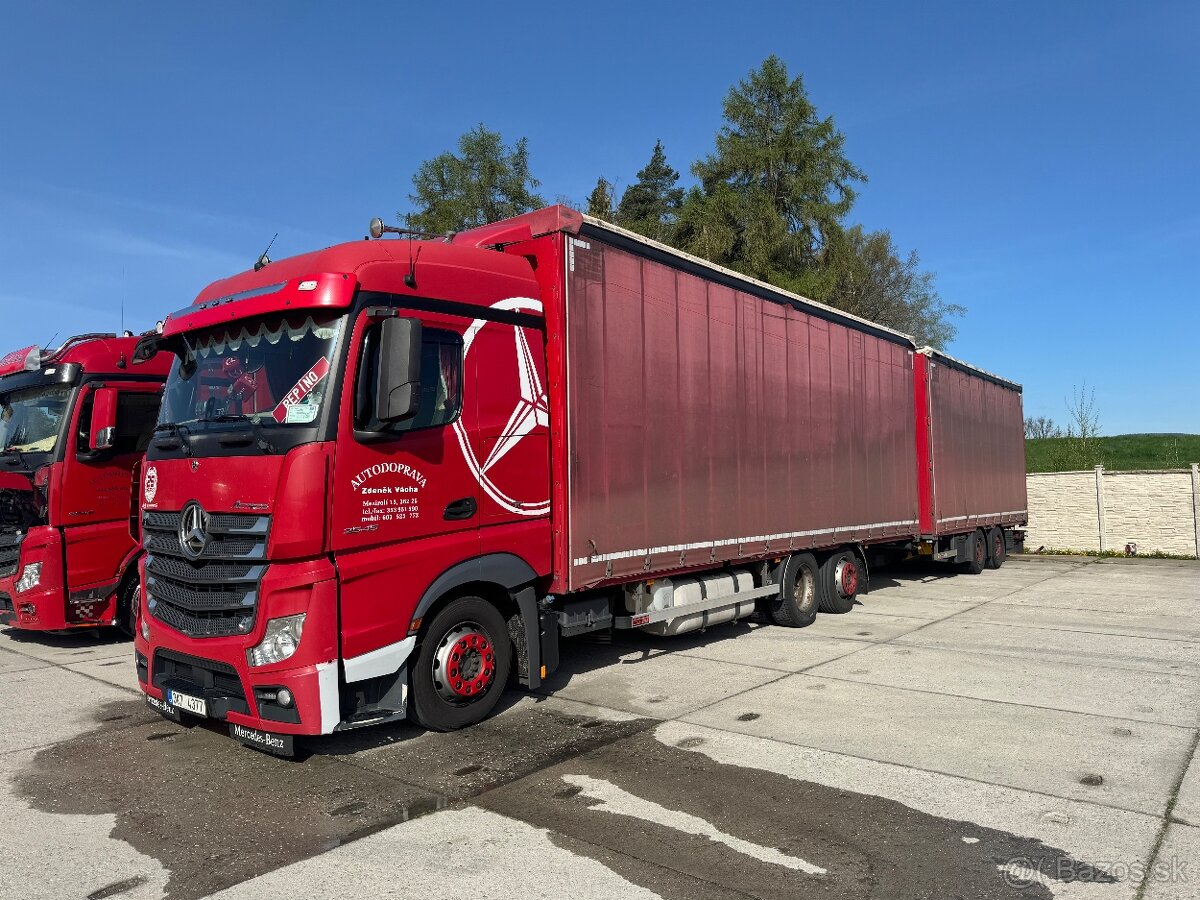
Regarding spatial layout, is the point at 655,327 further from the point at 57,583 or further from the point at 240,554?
the point at 57,583

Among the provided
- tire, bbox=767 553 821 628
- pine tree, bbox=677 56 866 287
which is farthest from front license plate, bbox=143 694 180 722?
pine tree, bbox=677 56 866 287

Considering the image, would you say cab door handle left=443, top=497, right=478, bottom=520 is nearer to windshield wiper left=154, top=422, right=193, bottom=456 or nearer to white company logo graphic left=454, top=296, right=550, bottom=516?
white company logo graphic left=454, top=296, right=550, bottom=516

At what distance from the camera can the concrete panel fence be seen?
20.0 metres

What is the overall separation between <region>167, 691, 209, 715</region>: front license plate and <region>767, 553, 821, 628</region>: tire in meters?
6.44

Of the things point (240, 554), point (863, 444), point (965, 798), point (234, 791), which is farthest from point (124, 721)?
point (863, 444)

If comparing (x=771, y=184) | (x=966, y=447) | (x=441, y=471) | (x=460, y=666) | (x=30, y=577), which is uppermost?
(x=771, y=184)

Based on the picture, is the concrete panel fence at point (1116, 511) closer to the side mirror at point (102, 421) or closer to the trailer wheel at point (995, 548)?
the trailer wheel at point (995, 548)

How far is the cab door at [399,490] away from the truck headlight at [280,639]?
0.87 feet

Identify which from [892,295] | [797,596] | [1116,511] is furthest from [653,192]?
[797,596]

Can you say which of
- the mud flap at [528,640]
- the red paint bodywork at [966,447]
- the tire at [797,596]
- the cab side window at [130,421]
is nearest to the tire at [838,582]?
the tire at [797,596]

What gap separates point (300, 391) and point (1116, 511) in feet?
71.8

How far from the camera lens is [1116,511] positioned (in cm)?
2114

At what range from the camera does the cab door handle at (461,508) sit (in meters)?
5.64

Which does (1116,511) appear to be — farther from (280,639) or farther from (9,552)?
(9,552)
